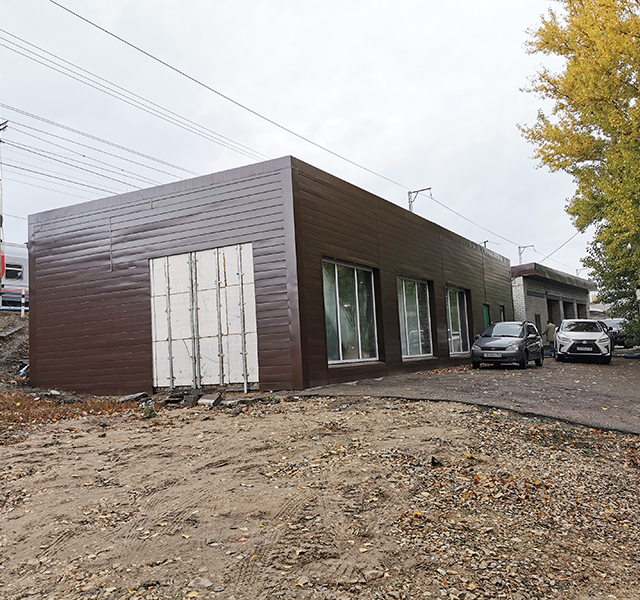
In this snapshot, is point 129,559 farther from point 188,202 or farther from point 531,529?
point 188,202

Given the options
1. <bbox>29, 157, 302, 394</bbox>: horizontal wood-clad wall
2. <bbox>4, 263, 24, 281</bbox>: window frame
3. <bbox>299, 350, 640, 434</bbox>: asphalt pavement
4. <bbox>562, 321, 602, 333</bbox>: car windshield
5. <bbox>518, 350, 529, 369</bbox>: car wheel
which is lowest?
<bbox>299, 350, 640, 434</bbox>: asphalt pavement

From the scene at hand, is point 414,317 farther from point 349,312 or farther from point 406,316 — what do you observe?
point 349,312

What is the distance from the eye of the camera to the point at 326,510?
14.6 ft

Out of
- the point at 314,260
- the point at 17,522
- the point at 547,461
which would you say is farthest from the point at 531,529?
the point at 314,260

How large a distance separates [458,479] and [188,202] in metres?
9.05

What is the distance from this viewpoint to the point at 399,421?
25.4ft

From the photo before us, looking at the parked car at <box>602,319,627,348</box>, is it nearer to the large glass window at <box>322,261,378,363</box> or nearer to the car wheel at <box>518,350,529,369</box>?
the car wheel at <box>518,350,529,369</box>

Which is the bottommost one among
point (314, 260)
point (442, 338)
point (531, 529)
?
point (531, 529)

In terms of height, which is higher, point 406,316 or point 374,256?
point 374,256

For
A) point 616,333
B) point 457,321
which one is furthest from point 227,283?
point 616,333

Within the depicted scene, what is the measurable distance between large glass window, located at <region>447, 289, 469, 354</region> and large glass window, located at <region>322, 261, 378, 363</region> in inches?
224

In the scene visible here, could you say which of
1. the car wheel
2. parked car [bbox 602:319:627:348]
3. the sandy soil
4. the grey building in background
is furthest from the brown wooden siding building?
parked car [bbox 602:319:627:348]

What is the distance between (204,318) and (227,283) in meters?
0.94

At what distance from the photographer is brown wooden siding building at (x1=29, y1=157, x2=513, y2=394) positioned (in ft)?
37.0
